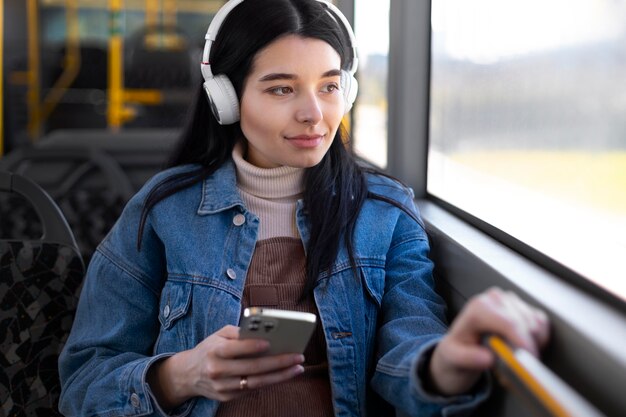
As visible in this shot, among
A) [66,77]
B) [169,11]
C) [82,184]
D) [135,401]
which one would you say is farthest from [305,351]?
[169,11]

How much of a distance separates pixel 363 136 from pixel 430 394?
6.19 ft

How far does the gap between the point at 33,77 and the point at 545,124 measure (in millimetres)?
7031

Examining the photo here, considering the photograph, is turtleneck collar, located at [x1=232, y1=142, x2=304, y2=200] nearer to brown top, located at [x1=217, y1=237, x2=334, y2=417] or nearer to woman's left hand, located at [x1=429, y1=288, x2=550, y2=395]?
brown top, located at [x1=217, y1=237, x2=334, y2=417]

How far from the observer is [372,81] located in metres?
2.47

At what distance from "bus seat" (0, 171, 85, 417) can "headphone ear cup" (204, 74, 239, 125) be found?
483 mm

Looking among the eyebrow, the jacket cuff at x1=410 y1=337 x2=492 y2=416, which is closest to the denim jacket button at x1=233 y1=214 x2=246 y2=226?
the eyebrow

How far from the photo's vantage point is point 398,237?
1271mm

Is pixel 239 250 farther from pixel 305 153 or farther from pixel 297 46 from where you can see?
pixel 297 46

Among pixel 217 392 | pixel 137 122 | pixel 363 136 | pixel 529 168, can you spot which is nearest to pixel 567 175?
pixel 529 168

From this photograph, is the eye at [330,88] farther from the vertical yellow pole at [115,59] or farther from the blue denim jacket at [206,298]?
the vertical yellow pole at [115,59]

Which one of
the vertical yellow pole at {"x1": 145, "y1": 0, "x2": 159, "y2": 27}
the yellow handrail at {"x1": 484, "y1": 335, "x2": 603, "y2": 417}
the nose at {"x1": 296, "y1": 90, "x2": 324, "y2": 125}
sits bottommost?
the yellow handrail at {"x1": 484, "y1": 335, "x2": 603, "y2": 417}

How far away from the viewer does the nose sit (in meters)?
1.17

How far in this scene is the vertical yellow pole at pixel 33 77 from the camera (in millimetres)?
7328

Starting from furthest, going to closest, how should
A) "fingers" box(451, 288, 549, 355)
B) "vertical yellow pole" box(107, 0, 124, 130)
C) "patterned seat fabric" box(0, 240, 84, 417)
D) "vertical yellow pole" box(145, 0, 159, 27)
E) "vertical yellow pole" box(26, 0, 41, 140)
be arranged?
"vertical yellow pole" box(145, 0, 159, 27)
"vertical yellow pole" box(26, 0, 41, 140)
"vertical yellow pole" box(107, 0, 124, 130)
"patterned seat fabric" box(0, 240, 84, 417)
"fingers" box(451, 288, 549, 355)
